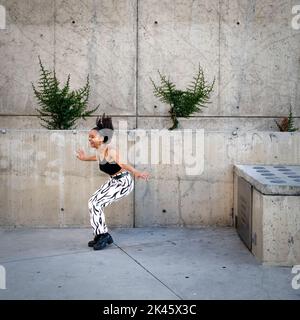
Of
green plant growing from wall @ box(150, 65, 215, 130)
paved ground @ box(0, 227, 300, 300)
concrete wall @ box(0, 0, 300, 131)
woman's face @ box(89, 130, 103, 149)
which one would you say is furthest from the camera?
concrete wall @ box(0, 0, 300, 131)

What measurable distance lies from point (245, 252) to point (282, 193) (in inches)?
36.3

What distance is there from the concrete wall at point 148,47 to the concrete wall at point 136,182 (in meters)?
1.47

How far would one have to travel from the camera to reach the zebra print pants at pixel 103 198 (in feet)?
16.1

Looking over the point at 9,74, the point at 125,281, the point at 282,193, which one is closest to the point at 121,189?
the point at 125,281

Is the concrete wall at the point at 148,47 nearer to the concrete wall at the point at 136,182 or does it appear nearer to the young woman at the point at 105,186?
the concrete wall at the point at 136,182

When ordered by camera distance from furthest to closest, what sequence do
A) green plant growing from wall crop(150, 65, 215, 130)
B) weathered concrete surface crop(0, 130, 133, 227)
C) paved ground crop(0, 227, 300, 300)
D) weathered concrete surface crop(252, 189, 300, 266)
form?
green plant growing from wall crop(150, 65, 215, 130) → weathered concrete surface crop(0, 130, 133, 227) → weathered concrete surface crop(252, 189, 300, 266) → paved ground crop(0, 227, 300, 300)

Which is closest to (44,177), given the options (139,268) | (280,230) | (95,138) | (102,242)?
(95,138)

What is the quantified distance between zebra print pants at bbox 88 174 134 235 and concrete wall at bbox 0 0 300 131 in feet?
8.33

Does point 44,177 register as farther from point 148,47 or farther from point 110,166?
point 148,47

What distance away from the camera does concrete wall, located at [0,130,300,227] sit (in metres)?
5.91

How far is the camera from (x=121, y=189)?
496 cm

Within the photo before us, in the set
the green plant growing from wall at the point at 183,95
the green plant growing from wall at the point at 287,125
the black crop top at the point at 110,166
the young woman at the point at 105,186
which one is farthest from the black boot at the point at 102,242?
the green plant growing from wall at the point at 287,125

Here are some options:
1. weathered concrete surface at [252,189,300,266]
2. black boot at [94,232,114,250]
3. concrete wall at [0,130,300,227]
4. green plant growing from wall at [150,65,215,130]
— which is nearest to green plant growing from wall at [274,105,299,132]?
concrete wall at [0,130,300,227]

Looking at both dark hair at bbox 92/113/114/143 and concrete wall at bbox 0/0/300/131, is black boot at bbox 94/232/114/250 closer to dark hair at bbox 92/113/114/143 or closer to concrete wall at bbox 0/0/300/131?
dark hair at bbox 92/113/114/143
